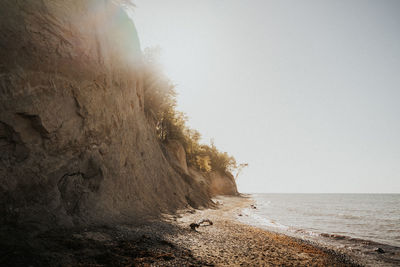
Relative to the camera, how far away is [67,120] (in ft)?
29.0

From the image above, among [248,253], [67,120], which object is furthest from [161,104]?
[248,253]

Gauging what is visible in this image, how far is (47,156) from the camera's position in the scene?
7836 millimetres

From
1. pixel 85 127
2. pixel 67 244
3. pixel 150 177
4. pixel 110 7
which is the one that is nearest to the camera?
pixel 67 244

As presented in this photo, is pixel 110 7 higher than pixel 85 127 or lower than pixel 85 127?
higher

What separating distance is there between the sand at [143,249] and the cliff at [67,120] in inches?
47.0

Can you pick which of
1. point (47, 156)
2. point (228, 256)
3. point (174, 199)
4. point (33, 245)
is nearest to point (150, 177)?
point (174, 199)

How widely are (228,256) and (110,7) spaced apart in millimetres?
14670

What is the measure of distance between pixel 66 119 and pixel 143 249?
5.99m

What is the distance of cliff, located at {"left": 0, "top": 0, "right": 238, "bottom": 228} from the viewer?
6855 mm

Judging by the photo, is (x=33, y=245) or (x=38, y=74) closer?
(x=33, y=245)

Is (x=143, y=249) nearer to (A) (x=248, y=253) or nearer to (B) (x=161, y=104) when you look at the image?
(A) (x=248, y=253)

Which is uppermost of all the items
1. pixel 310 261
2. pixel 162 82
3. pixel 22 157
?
pixel 162 82

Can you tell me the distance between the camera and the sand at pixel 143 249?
5016 millimetres

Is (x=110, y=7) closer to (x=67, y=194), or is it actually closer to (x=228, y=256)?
(x=67, y=194)
